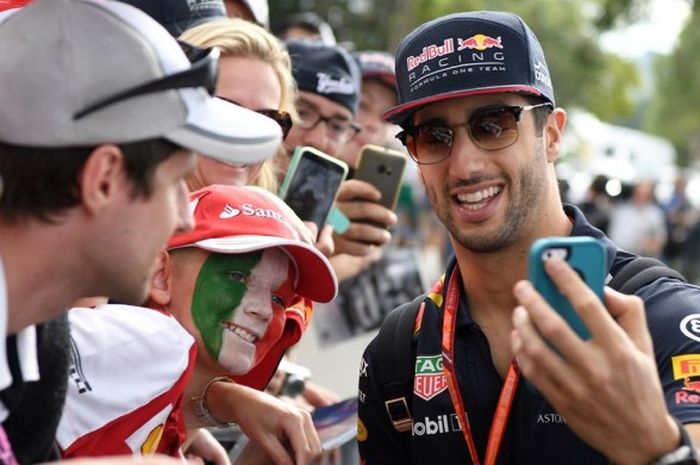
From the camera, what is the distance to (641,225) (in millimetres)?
19844

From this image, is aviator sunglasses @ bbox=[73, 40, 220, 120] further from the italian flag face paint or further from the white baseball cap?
the italian flag face paint

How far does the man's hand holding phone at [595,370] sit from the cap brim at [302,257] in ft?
3.59

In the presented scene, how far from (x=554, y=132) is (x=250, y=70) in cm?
117

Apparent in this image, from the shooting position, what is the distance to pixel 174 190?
2.54 m

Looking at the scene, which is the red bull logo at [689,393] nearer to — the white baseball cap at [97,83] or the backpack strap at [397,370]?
the backpack strap at [397,370]

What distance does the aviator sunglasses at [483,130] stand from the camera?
12.1 feet

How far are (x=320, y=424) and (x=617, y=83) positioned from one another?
6056cm

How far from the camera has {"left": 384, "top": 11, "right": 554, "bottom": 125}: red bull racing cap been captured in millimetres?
3617

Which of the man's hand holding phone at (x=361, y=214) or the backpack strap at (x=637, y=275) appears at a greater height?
the man's hand holding phone at (x=361, y=214)

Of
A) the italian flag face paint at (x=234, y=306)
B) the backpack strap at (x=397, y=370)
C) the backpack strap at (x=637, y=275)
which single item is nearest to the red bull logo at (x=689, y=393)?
the backpack strap at (x=637, y=275)

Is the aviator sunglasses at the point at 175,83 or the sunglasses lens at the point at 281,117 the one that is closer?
the aviator sunglasses at the point at 175,83

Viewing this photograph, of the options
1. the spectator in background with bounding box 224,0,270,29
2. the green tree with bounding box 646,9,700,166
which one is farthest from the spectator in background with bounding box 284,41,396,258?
the green tree with bounding box 646,9,700,166

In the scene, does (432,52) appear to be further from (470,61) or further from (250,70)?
(250,70)

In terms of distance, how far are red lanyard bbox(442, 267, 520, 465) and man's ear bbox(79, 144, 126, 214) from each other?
56.1 inches
